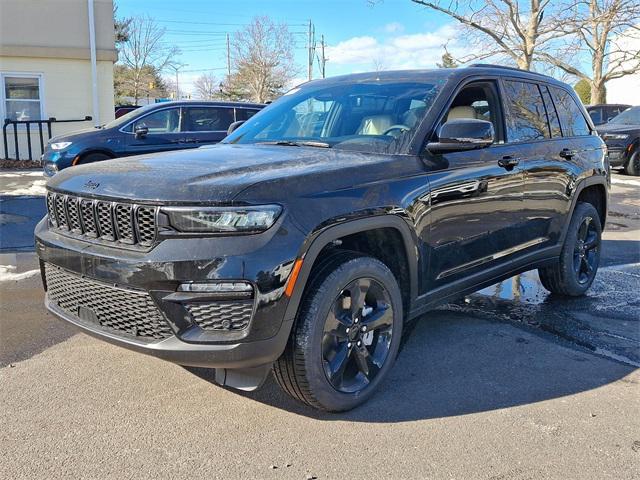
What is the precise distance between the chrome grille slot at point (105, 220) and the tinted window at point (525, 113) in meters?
2.96

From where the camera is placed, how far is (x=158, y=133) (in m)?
10.4

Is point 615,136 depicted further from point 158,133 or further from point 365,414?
point 365,414

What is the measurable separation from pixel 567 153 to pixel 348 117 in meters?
2.12

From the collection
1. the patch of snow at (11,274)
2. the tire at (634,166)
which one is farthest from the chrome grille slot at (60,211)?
the tire at (634,166)

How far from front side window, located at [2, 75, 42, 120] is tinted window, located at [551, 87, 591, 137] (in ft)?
48.7

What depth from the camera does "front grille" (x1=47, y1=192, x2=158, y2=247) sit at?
283 centimetres

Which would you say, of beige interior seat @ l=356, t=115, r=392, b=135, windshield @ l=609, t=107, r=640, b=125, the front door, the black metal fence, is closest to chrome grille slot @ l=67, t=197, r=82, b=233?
beige interior seat @ l=356, t=115, r=392, b=135

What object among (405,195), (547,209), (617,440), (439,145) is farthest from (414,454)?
(547,209)

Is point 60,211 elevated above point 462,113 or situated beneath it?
situated beneath

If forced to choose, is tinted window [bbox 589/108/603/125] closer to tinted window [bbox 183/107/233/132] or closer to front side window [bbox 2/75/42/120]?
tinted window [bbox 183/107/233/132]

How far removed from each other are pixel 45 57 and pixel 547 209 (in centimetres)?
1522

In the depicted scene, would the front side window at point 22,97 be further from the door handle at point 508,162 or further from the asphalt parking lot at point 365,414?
the door handle at point 508,162

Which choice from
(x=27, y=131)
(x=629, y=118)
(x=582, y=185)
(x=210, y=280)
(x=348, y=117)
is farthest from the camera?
(x=629, y=118)

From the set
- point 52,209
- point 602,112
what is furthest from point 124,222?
point 602,112
